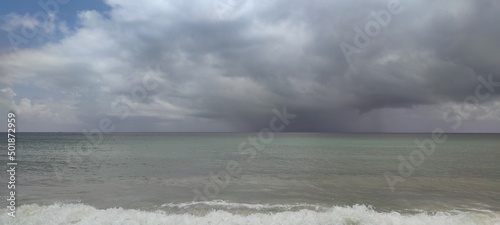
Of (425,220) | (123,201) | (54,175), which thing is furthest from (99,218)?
(54,175)

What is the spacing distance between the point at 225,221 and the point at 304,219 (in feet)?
12.1

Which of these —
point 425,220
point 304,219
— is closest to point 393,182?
point 425,220

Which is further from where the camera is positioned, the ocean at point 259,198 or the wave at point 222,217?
the ocean at point 259,198

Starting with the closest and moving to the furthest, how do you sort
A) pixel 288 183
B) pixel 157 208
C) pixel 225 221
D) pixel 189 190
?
pixel 225 221
pixel 157 208
pixel 189 190
pixel 288 183

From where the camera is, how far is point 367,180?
89.8ft

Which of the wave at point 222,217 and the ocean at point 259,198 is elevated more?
the wave at point 222,217

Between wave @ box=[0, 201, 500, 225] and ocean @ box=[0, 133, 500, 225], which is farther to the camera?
ocean @ box=[0, 133, 500, 225]

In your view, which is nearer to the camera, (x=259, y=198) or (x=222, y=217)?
(x=222, y=217)

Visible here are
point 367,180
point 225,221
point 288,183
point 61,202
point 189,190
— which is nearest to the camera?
point 225,221

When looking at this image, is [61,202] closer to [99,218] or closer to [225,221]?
[99,218]

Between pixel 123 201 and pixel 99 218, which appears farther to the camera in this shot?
pixel 123 201

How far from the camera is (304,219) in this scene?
14461mm

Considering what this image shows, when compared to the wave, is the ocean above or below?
below

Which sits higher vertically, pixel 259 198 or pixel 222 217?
pixel 222 217
